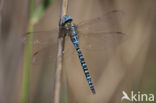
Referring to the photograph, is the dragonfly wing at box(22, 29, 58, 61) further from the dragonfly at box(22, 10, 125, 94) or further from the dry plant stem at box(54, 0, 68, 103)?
the dry plant stem at box(54, 0, 68, 103)

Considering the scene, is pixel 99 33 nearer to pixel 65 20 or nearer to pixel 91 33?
pixel 91 33

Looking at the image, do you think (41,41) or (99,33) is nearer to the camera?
(41,41)

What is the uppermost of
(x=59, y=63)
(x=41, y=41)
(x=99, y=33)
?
(x=99, y=33)

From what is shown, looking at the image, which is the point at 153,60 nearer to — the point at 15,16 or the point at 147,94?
the point at 147,94

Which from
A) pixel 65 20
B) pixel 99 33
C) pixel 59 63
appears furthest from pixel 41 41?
pixel 99 33

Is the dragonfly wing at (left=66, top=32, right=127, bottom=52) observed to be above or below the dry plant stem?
above

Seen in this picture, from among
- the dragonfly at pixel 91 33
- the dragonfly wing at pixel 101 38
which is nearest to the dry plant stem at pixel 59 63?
the dragonfly at pixel 91 33

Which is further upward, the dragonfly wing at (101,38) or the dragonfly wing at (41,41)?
the dragonfly wing at (101,38)

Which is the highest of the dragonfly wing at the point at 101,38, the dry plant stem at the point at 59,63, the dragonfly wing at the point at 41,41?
the dragonfly wing at the point at 101,38

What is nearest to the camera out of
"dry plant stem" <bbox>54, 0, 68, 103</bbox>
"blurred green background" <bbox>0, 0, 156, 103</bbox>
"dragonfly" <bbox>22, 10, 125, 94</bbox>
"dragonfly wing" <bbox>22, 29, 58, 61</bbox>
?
"dry plant stem" <bbox>54, 0, 68, 103</bbox>

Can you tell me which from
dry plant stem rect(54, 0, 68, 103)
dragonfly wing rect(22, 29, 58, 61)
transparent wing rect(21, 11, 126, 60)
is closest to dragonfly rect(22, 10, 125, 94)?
transparent wing rect(21, 11, 126, 60)

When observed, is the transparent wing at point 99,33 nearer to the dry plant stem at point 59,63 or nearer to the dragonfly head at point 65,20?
the dragonfly head at point 65,20
